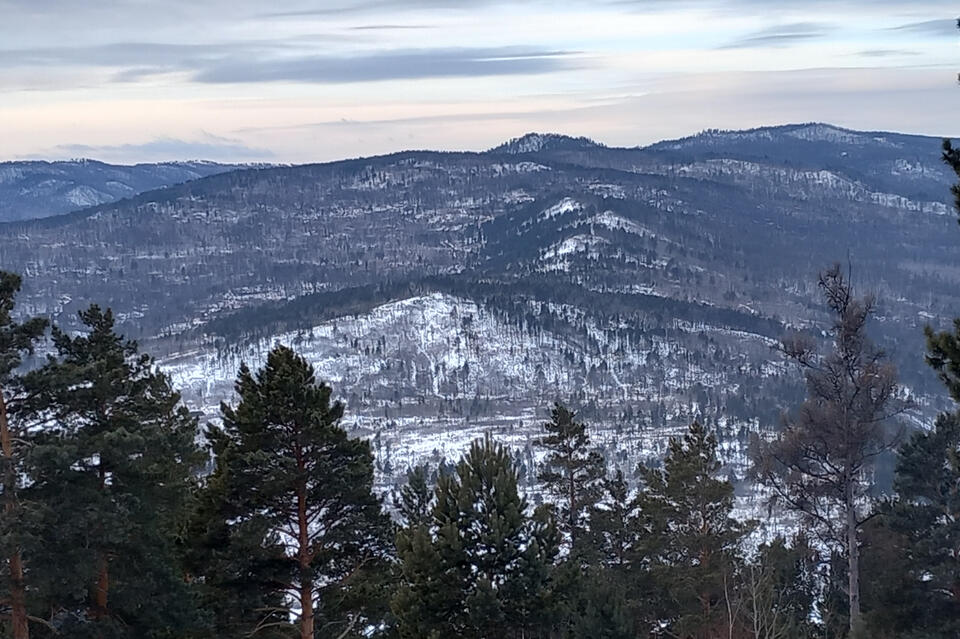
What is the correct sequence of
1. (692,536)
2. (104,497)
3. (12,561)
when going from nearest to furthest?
(12,561) < (104,497) < (692,536)

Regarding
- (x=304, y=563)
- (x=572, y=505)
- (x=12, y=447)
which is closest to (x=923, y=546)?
(x=572, y=505)

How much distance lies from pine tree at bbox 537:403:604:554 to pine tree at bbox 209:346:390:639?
51.9ft

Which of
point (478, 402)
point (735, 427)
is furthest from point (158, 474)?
point (478, 402)

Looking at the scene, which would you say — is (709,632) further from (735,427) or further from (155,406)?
(735,427)

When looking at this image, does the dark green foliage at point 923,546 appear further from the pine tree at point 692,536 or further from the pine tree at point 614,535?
the pine tree at point 614,535

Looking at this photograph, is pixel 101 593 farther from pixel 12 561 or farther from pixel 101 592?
pixel 12 561

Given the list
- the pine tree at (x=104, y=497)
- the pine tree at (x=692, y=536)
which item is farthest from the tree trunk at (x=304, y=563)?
the pine tree at (x=692, y=536)

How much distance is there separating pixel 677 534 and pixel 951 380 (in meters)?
→ 17.0

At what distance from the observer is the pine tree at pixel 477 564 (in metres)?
15.9

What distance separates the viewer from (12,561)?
14.5m

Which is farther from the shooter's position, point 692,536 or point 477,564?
point 692,536

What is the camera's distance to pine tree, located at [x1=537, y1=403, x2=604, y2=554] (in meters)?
30.8

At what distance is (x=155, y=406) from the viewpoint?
17953 millimetres

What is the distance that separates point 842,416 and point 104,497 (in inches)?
636
